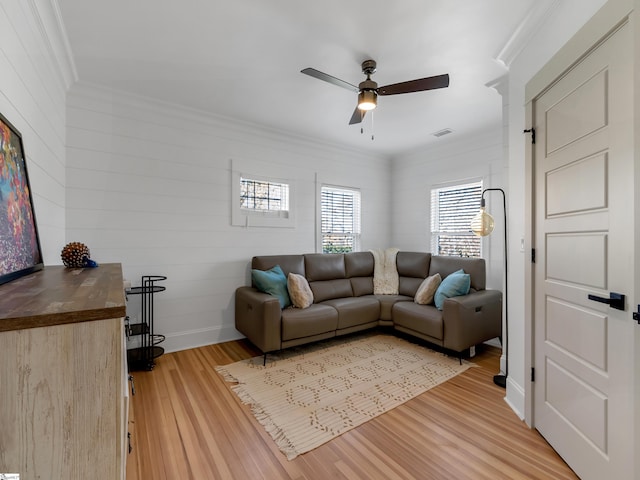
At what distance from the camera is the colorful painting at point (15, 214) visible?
123 cm

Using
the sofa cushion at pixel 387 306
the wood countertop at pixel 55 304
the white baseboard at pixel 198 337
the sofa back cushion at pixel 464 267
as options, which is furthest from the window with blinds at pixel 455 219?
the wood countertop at pixel 55 304

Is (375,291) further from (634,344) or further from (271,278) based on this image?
(634,344)

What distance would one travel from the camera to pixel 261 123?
3.88 meters

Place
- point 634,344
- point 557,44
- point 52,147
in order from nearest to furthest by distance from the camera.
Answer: point 634,344 < point 557,44 < point 52,147

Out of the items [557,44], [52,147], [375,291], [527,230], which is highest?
[557,44]

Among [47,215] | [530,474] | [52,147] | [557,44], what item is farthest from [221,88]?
[530,474]

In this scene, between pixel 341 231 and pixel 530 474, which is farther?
pixel 341 231

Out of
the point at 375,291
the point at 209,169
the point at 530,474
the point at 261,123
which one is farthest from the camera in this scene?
the point at 375,291

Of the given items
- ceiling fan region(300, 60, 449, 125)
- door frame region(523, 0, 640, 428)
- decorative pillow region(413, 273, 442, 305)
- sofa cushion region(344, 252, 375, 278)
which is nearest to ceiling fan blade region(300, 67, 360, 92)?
ceiling fan region(300, 60, 449, 125)

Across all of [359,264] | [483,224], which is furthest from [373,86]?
[359,264]

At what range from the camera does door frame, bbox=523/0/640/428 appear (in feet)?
4.16

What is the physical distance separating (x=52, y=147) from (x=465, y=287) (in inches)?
160

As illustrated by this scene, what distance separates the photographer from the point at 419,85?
7.62 feet

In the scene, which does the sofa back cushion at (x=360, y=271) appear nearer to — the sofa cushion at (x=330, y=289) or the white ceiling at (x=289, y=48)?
the sofa cushion at (x=330, y=289)
